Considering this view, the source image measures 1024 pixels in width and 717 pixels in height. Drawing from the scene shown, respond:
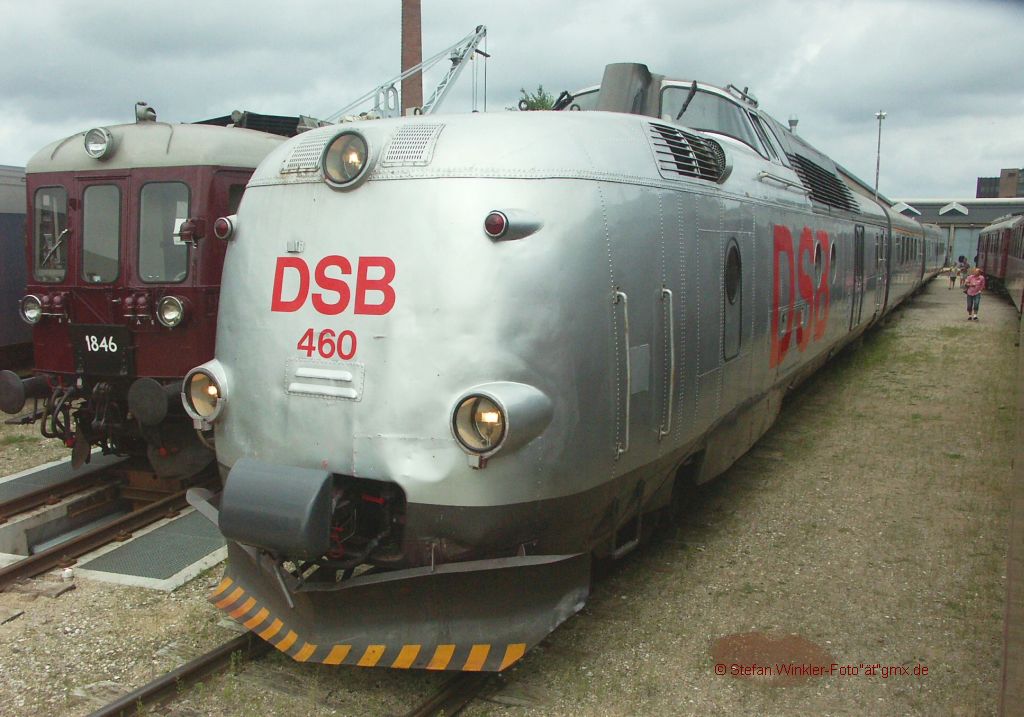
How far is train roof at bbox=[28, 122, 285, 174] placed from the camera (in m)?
7.10

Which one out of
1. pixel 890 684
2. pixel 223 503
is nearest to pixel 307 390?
pixel 223 503

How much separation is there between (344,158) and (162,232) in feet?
12.7

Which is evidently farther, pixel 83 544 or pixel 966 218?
pixel 966 218

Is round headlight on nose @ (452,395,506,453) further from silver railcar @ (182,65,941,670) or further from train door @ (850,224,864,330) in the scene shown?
train door @ (850,224,864,330)

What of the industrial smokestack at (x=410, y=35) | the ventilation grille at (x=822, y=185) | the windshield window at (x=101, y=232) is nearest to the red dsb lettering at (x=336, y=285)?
the windshield window at (x=101, y=232)

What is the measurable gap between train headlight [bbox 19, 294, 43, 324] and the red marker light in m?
5.63

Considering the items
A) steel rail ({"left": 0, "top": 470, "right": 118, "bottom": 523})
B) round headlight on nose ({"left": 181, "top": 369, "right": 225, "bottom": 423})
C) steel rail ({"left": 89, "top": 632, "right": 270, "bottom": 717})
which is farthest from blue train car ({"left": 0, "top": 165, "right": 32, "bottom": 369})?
steel rail ({"left": 89, "top": 632, "right": 270, "bottom": 717})

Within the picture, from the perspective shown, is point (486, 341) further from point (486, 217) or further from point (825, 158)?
point (825, 158)

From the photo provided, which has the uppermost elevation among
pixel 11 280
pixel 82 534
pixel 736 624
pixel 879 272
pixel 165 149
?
pixel 165 149

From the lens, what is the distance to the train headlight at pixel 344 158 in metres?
3.92

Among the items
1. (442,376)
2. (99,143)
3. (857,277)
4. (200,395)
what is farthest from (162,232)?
(857,277)

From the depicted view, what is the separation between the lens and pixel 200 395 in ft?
13.8

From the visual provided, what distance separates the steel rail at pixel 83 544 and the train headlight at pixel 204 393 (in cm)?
248

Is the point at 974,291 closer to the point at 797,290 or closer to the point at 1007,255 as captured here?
the point at 1007,255
